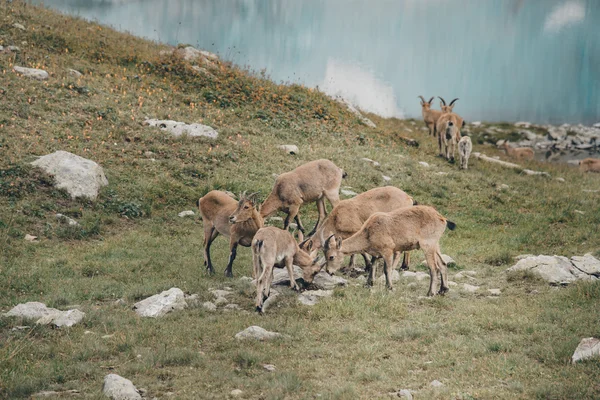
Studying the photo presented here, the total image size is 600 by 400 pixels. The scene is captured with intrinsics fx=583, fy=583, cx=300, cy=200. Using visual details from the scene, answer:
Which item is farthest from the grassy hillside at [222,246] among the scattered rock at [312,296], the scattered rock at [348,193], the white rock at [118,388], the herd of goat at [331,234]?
the scattered rock at [348,193]

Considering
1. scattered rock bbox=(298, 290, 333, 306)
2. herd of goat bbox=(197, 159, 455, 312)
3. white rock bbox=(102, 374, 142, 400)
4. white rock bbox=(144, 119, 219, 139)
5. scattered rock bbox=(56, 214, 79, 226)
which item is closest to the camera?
white rock bbox=(102, 374, 142, 400)

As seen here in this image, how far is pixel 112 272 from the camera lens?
523 inches

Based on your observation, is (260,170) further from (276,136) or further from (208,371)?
(208,371)

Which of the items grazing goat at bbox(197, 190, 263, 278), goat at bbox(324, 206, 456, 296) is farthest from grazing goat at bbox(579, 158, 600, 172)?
grazing goat at bbox(197, 190, 263, 278)

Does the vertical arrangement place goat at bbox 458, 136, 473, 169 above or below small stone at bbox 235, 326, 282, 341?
above

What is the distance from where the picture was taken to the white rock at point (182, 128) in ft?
76.5

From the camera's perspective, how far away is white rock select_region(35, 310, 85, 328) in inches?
382

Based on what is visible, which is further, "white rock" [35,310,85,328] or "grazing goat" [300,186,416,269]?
"grazing goat" [300,186,416,269]

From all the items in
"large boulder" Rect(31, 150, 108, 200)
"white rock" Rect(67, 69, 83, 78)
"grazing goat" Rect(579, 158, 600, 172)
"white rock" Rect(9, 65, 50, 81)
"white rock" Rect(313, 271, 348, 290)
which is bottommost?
"white rock" Rect(313, 271, 348, 290)

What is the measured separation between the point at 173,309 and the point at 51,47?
2226 centimetres

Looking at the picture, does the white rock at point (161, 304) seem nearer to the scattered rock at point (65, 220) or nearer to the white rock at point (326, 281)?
the white rock at point (326, 281)

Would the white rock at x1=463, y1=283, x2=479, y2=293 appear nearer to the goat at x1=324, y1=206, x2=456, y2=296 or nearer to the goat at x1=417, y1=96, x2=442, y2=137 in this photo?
the goat at x1=324, y1=206, x2=456, y2=296

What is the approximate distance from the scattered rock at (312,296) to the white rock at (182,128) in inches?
508

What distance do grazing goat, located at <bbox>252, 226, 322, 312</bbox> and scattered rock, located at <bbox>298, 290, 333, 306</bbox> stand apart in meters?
0.31
